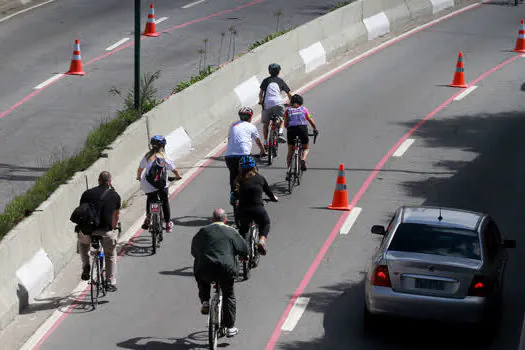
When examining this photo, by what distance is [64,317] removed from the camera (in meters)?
15.5

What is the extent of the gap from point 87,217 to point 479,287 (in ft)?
17.7

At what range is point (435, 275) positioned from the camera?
13.8m

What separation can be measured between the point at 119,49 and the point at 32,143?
9145 millimetres

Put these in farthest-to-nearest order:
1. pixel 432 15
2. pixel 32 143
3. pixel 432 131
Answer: pixel 432 15 → pixel 432 131 → pixel 32 143

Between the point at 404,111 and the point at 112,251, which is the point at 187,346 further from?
the point at 404,111

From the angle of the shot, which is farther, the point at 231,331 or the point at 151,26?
the point at 151,26

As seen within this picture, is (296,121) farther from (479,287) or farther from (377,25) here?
(377,25)

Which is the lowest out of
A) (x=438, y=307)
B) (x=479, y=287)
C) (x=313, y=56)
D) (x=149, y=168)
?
(x=438, y=307)

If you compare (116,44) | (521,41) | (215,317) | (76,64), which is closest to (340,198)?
(215,317)

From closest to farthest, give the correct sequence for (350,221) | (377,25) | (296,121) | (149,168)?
(149,168) < (350,221) < (296,121) < (377,25)

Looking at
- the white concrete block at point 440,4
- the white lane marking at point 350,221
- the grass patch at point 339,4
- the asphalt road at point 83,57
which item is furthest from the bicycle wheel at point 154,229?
the white concrete block at point 440,4

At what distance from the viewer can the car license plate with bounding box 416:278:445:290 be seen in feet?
45.5

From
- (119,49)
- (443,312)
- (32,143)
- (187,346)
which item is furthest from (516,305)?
(119,49)

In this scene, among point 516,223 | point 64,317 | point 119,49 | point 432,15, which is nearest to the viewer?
point 64,317
